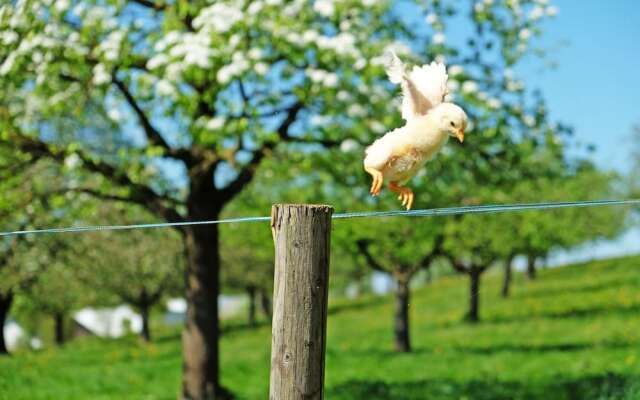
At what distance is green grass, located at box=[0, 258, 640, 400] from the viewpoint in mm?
16609

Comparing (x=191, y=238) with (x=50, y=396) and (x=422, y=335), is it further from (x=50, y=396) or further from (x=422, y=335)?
(x=422, y=335)

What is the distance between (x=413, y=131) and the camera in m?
4.45

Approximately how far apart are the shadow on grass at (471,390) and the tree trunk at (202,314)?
2697mm

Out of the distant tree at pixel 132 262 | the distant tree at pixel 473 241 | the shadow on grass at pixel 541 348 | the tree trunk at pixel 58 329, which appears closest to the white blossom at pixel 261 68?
the distant tree at pixel 473 241

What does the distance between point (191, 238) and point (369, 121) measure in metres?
4.16

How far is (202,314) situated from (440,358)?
853cm

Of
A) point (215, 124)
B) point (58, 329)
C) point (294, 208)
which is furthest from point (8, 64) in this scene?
point (58, 329)

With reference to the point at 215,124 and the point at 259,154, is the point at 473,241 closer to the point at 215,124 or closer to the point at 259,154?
the point at 259,154

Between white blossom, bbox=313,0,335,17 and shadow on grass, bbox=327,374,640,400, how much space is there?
7831 mm

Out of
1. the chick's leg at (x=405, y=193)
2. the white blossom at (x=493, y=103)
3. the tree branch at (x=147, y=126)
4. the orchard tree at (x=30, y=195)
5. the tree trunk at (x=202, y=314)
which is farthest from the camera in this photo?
the tree trunk at (x=202, y=314)

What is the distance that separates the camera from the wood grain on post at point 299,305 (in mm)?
4953

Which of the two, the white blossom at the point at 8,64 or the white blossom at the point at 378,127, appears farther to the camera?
the white blossom at the point at 378,127

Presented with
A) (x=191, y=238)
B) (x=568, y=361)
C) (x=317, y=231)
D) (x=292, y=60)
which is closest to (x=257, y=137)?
(x=292, y=60)

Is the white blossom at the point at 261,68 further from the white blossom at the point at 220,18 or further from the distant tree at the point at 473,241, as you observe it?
the distant tree at the point at 473,241
